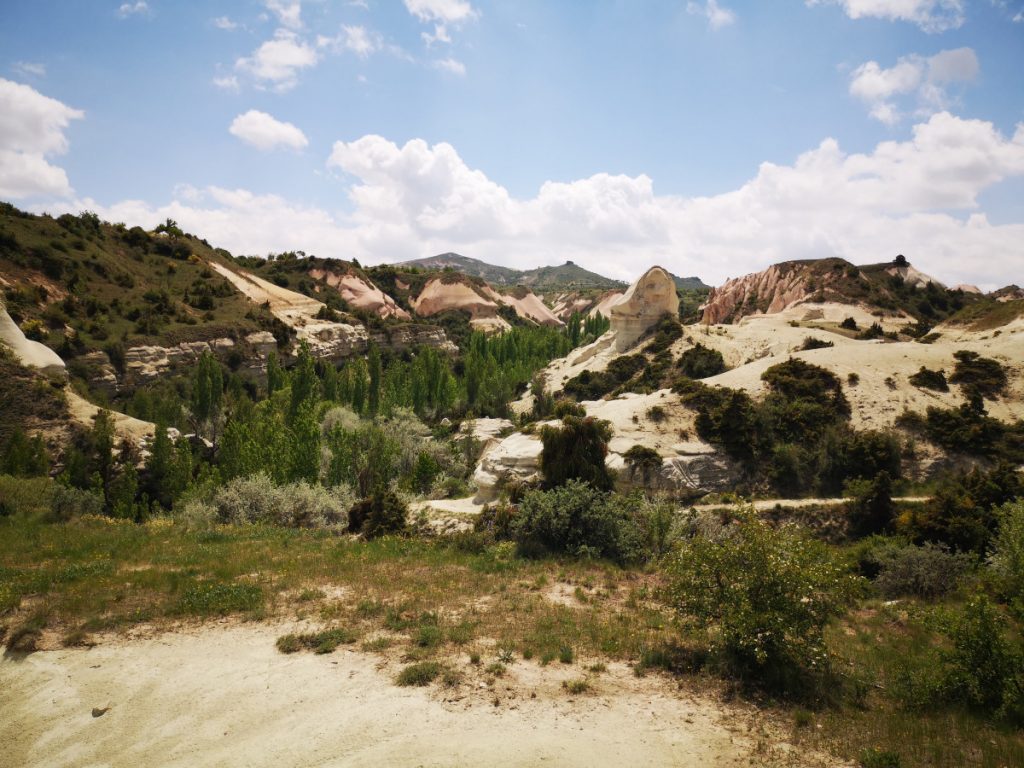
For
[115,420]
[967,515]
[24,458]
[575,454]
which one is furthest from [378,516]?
[115,420]

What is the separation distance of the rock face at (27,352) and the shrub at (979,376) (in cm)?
5840

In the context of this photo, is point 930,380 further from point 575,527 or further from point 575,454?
point 575,527

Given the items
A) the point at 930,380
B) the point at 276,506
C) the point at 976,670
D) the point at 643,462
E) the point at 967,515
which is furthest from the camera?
the point at 930,380

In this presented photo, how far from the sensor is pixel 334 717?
28.2ft

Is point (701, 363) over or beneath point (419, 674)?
over

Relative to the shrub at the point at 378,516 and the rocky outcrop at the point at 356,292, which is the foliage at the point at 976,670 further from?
the rocky outcrop at the point at 356,292

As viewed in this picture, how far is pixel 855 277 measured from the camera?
78.4 metres

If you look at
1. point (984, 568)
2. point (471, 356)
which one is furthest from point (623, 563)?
point (471, 356)

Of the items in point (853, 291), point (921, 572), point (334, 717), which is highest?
point (853, 291)

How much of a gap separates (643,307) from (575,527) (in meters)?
46.6

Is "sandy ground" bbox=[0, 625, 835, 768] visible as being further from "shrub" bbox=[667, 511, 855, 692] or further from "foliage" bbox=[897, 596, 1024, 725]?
"foliage" bbox=[897, 596, 1024, 725]

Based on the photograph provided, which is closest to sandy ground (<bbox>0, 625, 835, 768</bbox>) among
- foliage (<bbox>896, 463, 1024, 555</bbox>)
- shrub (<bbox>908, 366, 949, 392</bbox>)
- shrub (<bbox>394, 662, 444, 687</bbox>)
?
shrub (<bbox>394, 662, 444, 687</bbox>)

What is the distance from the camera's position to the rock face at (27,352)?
36750 millimetres

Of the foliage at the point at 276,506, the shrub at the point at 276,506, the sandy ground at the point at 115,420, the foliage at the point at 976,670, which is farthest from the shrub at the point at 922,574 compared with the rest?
the sandy ground at the point at 115,420
